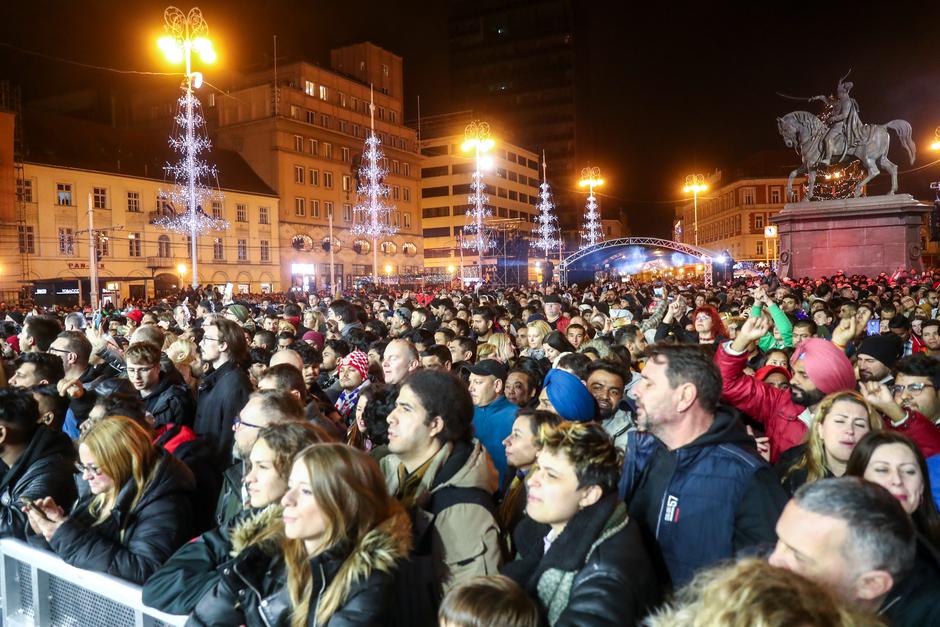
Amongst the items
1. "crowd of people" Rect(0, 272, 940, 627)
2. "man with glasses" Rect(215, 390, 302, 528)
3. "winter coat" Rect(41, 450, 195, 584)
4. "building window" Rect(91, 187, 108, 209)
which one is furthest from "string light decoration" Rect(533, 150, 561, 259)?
"winter coat" Rect(41, 450, 195, 584)

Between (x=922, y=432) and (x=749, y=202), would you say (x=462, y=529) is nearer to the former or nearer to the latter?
(x=922, y=432)

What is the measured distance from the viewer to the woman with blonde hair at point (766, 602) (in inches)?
67.1

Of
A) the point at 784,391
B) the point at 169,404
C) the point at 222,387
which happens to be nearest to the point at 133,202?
the point at 169,404

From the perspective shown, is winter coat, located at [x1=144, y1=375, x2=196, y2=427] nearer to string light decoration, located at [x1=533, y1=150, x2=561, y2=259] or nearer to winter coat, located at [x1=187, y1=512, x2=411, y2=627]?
winter coat, located at [x1=187, y1=512, x2=411, y2=627]

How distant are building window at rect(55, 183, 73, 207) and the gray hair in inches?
2191

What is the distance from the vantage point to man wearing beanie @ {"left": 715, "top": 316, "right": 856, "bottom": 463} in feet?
16.1

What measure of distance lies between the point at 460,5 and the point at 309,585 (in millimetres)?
126267

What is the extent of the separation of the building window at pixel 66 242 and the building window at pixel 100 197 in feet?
10.9

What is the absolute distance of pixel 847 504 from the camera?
7.17ft

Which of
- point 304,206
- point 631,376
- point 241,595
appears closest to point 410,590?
→ point 241,595

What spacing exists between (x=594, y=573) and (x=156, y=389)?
4.72m

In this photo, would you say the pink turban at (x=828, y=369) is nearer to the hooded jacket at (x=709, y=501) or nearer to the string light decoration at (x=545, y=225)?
the hooded jacket at (x=709, y=501)

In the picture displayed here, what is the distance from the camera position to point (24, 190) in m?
46.3

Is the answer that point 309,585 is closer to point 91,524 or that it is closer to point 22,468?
point 91,524
